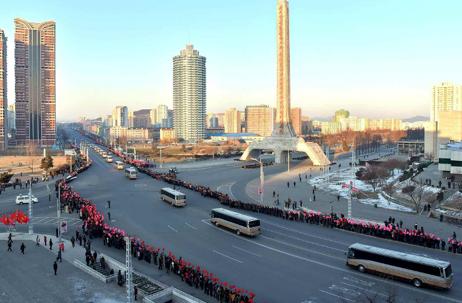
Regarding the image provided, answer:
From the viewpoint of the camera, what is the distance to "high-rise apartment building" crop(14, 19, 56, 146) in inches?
5089

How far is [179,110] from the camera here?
185 meters

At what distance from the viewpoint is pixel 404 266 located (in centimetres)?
1872

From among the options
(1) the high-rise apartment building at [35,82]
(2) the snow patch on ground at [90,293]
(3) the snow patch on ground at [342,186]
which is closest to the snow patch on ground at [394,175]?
(3) the snow patch on ground at [342,186]

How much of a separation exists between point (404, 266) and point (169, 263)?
10.7m

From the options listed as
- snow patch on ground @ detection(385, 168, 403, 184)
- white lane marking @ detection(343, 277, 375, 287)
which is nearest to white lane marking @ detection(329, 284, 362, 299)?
white lane marking @ detection(343, 277, 375, 287)

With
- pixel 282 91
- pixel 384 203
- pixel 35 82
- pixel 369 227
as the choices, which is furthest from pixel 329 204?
pixel 35 82

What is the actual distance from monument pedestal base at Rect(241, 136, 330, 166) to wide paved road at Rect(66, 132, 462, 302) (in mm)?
37755

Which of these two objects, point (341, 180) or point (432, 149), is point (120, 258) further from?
point (432, 149)

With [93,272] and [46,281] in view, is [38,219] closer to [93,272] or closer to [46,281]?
[46,281]

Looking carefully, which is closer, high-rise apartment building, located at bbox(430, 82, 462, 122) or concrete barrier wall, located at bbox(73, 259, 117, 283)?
concrete barrier wall, located at bbox(73, 259, 117, 283)

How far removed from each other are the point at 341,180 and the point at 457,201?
18.5 metres

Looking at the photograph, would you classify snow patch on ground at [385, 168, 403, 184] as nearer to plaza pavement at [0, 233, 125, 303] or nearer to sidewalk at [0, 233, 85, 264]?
sidewalk at [0, 233, 85, 264]

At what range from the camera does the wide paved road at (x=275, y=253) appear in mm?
17703

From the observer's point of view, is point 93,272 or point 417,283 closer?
point 417,283
